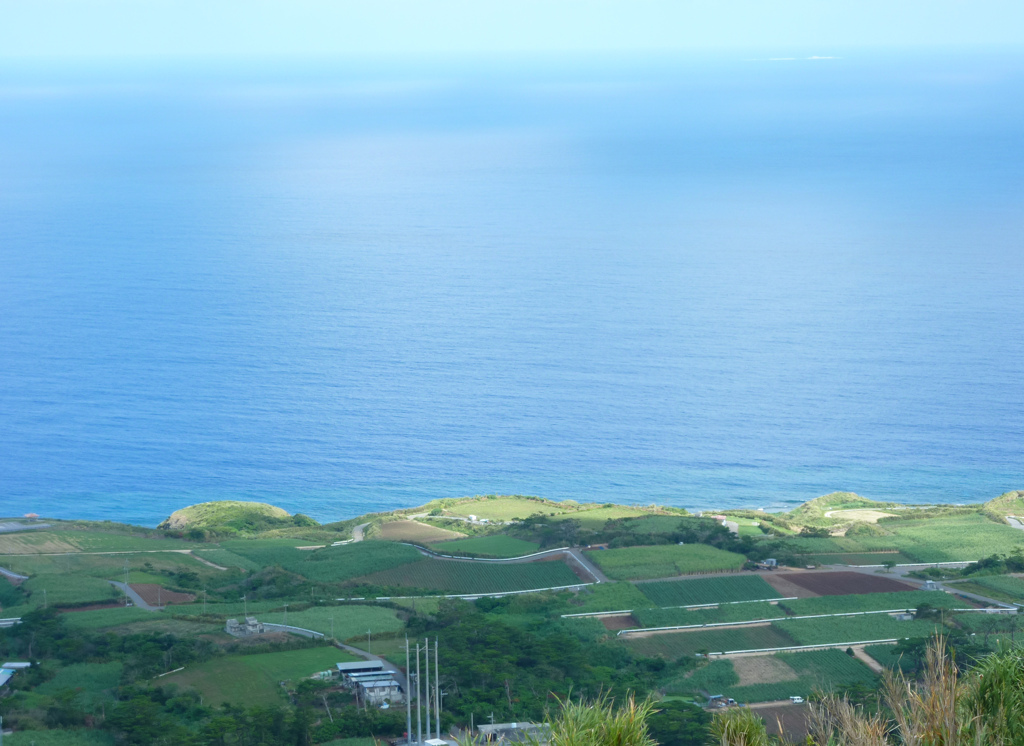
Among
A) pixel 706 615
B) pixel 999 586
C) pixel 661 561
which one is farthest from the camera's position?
pixel 661 561

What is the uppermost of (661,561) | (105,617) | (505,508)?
(505,508)

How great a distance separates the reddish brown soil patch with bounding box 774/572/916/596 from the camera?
148ft

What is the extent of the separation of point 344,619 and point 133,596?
358 inches

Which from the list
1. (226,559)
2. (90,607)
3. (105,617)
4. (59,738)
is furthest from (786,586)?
(59,738)

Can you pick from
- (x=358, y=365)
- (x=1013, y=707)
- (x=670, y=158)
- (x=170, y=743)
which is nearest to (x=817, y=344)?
(x=358, y=365)

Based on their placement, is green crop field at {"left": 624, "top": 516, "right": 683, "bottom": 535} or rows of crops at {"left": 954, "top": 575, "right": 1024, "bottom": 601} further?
green crop field at {"left": 624, "top": 516, "right": 683, "bottom": 535}

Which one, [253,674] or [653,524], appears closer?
[253,674]

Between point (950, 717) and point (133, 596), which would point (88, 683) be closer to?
point (133, 596)

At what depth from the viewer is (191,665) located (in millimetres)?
36062

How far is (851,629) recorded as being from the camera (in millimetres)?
40094

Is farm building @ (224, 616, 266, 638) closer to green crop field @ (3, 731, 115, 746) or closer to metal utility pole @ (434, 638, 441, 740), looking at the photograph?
green crop field @ (3, 731, 115, 746)

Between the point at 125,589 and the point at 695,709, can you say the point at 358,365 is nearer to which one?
the point at 125,589

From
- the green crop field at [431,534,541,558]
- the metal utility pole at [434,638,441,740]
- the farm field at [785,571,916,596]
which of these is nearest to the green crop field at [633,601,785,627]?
the farm field at [785,571,916,596]

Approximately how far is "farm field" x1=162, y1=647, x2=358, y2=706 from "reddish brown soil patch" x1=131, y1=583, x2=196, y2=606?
24.9 feet
